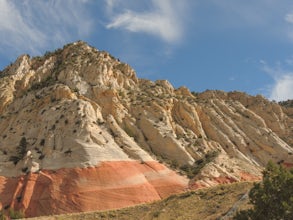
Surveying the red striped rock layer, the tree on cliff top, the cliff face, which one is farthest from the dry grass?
the cliff face

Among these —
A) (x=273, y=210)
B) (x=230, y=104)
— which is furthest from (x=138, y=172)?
(x=230, y=104)

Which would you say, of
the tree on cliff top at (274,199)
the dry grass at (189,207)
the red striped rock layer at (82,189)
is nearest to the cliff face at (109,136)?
the red striped rock layer at (82,189)

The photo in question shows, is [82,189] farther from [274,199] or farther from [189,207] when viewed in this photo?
[274,199]

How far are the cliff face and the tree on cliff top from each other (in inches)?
1219

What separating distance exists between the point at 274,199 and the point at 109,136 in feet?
141

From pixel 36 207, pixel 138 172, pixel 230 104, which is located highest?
pixel 230 104

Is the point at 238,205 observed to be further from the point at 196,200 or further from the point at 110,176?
the point at 110,176

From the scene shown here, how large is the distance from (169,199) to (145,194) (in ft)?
67.6

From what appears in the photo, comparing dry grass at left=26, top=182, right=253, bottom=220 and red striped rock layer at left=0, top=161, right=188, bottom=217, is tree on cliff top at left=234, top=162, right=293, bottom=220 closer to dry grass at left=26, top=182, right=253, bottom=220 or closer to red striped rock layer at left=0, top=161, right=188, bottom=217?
dry grass at left=26, top=182, right=253, bottom=220

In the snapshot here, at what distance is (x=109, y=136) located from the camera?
64.0 meters

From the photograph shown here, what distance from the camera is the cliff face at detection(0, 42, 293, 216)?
5453 centimetres

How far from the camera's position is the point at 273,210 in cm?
2258

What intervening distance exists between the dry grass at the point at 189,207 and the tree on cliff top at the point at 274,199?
478 cm

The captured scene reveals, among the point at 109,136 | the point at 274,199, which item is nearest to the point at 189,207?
the point at 274,199
